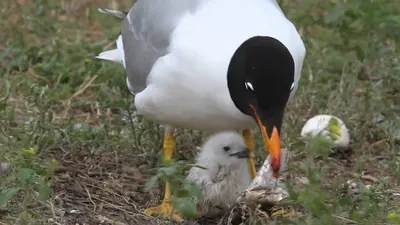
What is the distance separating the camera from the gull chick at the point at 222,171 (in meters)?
4.38

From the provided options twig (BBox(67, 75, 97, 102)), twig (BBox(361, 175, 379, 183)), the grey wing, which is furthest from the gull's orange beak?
twig (BBox(67, 75, 97, 102))

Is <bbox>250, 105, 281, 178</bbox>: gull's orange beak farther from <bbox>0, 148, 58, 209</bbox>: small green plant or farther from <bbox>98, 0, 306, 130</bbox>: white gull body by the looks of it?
<bbox>0, 148, 58, 209</bbox>: small green plant

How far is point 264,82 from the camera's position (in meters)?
3.95

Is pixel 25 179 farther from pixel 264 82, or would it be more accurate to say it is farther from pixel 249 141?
pixel 249 141

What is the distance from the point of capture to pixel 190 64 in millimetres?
4148

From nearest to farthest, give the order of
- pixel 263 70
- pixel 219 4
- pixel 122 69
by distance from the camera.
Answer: pixel 263 70
pixel 219 4
pixel 122 69

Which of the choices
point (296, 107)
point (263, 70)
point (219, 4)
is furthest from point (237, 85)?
point (296, 107)

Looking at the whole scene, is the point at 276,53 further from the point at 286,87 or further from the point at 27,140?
the point at 27,140

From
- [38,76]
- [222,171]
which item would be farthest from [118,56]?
[222,171]

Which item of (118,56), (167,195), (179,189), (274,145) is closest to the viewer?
(179,189)

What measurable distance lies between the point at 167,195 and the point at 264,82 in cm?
99

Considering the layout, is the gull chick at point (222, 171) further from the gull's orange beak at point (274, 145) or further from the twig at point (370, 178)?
the twig at point (370, 178)

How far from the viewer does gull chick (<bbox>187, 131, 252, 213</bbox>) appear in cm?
438

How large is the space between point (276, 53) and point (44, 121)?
5.28 feet
